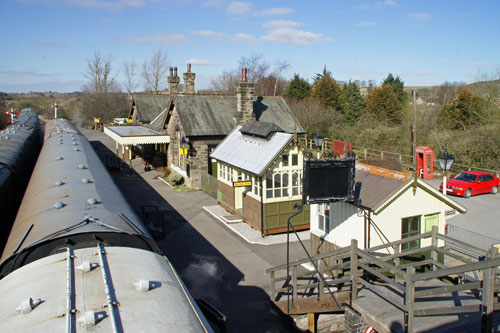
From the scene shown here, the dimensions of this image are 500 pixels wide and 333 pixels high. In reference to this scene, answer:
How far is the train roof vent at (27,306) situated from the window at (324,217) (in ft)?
27.8

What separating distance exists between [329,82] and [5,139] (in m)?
40.5

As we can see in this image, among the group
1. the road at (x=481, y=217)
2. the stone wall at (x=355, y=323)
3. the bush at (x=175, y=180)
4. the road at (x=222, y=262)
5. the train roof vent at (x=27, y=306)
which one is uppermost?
the train roof vent at (x=27, y=306)

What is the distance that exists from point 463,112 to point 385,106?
1062cm

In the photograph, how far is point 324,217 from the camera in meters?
11.6

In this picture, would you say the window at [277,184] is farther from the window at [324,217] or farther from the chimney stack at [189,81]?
the chimney stack at [189,81]

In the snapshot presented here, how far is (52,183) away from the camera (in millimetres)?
9094

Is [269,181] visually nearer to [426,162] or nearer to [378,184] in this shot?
[378,184]

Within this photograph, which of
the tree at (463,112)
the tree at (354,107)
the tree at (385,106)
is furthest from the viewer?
the tree at (354,107)

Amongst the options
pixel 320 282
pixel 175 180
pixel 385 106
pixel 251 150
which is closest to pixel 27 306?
pixel 320 282

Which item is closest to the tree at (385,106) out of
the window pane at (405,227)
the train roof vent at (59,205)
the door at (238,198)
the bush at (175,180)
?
the bush at (175,180)

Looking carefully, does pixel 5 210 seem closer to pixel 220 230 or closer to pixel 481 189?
pixel 220 230

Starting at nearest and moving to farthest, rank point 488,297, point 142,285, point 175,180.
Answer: point 142,285 < point 488,297 < point 175,180

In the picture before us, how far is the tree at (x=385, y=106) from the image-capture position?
43.1 meters

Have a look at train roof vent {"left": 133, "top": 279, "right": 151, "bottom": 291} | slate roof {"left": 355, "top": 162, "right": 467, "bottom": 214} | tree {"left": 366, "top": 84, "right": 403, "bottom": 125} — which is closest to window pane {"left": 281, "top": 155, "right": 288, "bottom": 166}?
slate roof {"left": 355, "top": 162, "right": 467, "bottom": 214}
